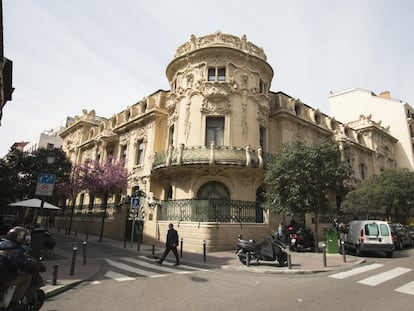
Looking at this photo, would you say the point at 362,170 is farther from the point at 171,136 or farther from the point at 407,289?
the point at 407,289

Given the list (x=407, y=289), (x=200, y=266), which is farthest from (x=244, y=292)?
(x=407, y=289)

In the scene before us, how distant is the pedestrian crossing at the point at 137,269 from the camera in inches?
331

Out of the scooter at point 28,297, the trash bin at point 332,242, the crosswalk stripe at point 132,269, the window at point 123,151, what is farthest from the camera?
the window at point 123,151

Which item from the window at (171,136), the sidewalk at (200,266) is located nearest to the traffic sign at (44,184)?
the sidewalk at (200,266)

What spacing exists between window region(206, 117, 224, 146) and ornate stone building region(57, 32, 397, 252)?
70 millimetres

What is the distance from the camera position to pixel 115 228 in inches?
821

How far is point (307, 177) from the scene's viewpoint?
14203 millimetres

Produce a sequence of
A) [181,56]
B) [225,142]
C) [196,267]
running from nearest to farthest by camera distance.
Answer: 1. [196,267]
2. [225,142]
3. [181,56]

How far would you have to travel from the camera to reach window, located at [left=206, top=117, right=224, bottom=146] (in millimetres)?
18875

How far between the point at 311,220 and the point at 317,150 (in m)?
9.06

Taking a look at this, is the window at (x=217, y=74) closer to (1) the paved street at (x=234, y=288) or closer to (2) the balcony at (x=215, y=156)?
(2) the balcony at (x=215, y=156)

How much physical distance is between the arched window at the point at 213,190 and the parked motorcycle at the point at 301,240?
16.2 ft

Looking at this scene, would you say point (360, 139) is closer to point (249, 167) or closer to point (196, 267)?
point (249, 167)

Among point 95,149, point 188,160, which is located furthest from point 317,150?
point 95,149
